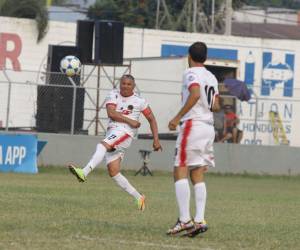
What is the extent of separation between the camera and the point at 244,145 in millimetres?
30484

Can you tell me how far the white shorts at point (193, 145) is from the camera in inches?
442

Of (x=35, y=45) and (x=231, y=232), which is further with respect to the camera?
(x=35, y=45)

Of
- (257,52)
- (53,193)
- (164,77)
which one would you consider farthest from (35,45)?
(53,193)

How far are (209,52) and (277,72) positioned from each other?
10.4 feet

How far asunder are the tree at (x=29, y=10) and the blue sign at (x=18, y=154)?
13.7m

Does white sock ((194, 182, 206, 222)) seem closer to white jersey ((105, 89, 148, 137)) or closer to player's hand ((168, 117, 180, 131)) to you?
player's hand ((168, 117, 180, 131))

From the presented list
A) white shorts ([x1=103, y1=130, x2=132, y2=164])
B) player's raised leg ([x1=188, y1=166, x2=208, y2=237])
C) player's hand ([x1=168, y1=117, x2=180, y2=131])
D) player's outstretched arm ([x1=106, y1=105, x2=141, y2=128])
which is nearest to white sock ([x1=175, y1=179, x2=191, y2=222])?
player's raised leg ([x1=188, y1=166, x2=208, y2=237])

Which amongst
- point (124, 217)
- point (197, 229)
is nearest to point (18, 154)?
point (124, 217)

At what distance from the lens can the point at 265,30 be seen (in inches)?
2815

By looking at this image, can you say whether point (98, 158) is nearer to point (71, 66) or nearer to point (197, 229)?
point (197, 229)

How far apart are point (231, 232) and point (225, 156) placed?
18.3 metres

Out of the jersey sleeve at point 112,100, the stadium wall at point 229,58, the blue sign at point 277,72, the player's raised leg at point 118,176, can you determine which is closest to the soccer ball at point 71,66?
the stadium wall at point 229,58

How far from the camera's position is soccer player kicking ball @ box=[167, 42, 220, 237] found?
11.2 meters

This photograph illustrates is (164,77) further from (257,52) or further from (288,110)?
(257,52)
